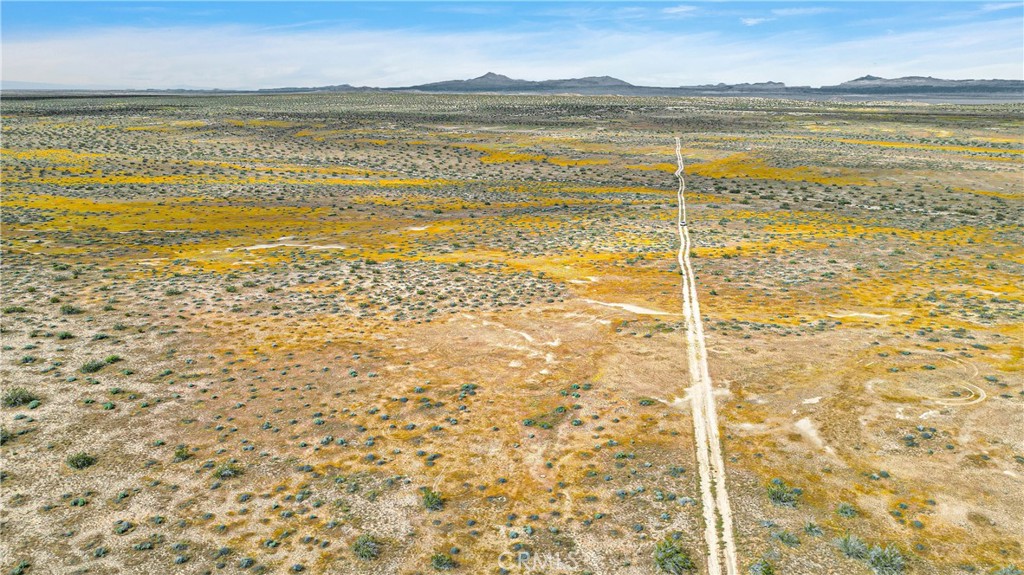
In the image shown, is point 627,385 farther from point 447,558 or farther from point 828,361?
point 447,558

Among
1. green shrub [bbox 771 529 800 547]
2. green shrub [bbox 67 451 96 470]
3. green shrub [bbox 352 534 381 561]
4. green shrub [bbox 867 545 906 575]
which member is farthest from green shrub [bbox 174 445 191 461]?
green shrub [bbox 867 545 906 575]

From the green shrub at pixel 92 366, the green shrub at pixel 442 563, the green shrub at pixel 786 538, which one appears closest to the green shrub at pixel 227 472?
the green shrub at pixel 442 563

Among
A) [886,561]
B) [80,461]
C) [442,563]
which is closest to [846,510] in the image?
[886,561]

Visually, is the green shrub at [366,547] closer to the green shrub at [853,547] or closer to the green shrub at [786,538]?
the green shrub at [786,538]

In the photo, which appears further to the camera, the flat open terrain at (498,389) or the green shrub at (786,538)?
the flat open terrain at (498,389)

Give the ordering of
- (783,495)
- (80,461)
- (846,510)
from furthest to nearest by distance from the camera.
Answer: (80,461), (783,495), (846,510)

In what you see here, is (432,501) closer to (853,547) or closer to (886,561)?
(853,547)

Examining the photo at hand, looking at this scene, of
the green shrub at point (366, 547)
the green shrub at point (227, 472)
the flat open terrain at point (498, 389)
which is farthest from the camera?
the green shrub at point (227, 472)
